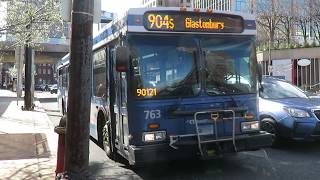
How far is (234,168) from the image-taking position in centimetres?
892

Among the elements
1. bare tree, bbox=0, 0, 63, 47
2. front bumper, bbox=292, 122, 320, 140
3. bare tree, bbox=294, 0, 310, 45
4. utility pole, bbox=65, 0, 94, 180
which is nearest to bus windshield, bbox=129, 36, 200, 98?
utility pole, bbox=65, 0, 94, 180

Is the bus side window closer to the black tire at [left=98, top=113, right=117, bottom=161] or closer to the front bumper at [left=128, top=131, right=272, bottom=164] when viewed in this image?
the black tire at [left=98, top=113, right=117, bottom=161]

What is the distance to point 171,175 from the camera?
8.63 metres

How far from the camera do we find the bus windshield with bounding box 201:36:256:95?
27.5 feet

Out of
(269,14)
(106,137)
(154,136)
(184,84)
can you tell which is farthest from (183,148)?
(269,14)

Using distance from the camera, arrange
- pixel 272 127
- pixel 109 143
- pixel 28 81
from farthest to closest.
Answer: pixel 28 81, pixel 272 127, pixel 109 143

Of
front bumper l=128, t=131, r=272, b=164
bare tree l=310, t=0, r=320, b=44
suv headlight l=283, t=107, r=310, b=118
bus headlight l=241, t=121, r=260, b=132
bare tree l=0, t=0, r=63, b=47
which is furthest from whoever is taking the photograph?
bare tree l=310, t=0, r=320, b=44

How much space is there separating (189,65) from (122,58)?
4.02 ft

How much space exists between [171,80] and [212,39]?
1.06 metres

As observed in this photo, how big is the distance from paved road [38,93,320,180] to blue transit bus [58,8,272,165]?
1.59 feet

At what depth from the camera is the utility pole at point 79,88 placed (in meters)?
6.93

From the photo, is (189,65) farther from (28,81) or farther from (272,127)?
(28,81)

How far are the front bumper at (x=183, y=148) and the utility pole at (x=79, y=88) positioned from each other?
3.22ft

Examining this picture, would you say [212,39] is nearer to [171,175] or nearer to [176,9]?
[176,9]
